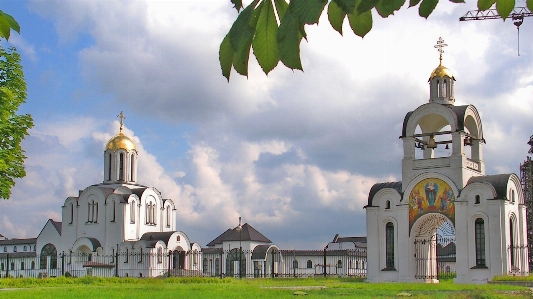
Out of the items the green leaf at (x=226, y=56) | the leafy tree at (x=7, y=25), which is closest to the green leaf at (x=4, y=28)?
the leafy tree at (x=7, y=25)

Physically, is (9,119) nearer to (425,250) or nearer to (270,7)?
(425,250)

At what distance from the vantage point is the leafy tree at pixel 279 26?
75.0 inches

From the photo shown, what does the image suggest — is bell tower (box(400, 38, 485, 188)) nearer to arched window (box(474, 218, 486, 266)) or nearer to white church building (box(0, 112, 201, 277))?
arched window (box(474, 218, 486, 266))

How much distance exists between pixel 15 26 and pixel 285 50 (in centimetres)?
114

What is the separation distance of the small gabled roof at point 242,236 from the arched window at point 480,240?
20.3 meters

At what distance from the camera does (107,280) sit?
24.4 metres

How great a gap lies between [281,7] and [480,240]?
23.3 meters

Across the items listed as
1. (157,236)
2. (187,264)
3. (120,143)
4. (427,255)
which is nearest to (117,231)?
(157,236)

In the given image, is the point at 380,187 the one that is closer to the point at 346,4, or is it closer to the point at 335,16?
the point at 335,16

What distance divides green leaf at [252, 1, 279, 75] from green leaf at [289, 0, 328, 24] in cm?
13

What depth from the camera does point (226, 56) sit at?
206cm

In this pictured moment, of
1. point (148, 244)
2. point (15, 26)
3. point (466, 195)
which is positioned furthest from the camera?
point (148, 244)

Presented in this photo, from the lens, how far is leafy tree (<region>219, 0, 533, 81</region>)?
1904mm

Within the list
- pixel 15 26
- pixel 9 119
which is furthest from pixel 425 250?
pixel 15 26
